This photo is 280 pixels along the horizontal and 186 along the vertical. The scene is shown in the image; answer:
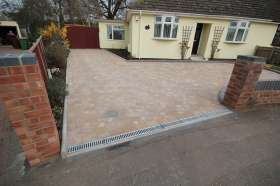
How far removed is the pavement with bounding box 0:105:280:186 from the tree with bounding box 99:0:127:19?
19.2 metres

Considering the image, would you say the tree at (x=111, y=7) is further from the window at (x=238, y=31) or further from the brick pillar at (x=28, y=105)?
the brick pillar at (x=28, y=105)

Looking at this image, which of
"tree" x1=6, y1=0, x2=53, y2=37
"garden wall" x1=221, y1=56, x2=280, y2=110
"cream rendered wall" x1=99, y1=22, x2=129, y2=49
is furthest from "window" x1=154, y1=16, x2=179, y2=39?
"tree" x1=6, y1=0, x2=53, y2=37

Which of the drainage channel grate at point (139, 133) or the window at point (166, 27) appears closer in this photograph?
the drainage channel grate at point (139, 133)

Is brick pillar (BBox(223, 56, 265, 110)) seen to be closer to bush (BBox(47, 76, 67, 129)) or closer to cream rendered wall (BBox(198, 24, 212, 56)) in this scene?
bush (BBox(47, 76, 67, 129))

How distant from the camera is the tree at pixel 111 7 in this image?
58.5 ft

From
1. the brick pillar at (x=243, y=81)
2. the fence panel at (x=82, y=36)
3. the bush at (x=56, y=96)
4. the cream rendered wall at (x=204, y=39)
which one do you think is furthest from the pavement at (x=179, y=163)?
the fence panel at (x=82, y=36)

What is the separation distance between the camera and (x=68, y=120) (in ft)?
10.1

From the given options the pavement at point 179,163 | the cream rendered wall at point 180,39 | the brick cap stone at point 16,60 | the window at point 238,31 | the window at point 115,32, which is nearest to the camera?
the brick cap stone at point 16,60

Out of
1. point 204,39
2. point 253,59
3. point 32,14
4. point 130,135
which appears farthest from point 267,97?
point 32,14

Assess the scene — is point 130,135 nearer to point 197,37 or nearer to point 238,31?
point 197,37

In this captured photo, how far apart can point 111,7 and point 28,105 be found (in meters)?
20.0

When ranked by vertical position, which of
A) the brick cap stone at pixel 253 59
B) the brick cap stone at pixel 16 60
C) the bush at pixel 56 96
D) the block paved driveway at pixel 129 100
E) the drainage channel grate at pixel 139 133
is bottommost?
the block paved driveway at pixel 129 100

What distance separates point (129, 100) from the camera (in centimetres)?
407

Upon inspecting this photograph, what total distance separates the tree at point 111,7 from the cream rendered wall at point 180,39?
1006 centimetres
